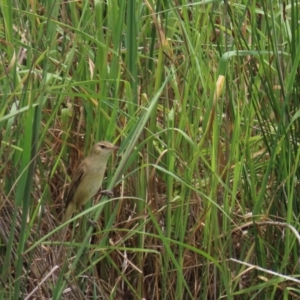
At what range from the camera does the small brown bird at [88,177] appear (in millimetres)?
2814

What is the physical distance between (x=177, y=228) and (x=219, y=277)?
21 cm

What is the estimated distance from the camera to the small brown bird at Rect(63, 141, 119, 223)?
2.81 m

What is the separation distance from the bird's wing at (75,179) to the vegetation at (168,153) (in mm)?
68

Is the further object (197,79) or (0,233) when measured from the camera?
(197,79)

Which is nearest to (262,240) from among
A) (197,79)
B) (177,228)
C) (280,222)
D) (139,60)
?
(280,222)

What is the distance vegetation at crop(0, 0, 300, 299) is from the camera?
9.00ft

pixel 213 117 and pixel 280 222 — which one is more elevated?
pixel 213 117

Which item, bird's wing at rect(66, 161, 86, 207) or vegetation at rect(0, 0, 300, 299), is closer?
vegetation at rect(0, 0, 300, 299)

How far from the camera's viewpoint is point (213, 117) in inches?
109

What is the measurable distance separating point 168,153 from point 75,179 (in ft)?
1.05

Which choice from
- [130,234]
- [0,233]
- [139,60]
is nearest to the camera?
[0,233]

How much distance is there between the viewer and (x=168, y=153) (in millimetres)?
Result: 2863

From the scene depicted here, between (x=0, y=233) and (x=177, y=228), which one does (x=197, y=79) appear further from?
(x=0, y=233)

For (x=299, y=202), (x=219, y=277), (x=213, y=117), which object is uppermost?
(x=213, y=117)
